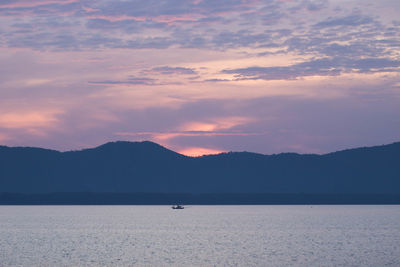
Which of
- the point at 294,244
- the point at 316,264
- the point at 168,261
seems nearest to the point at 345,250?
the point at 294,244

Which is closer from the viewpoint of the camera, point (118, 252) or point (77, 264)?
point (77, 264)

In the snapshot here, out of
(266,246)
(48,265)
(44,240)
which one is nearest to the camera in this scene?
(48,265)

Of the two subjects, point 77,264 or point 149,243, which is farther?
point 149,243

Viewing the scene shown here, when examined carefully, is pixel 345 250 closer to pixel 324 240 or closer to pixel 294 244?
pixel 294 244

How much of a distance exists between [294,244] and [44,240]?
5163 centimetres

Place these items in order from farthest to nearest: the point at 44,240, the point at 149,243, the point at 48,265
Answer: the point at 44,240 → the point at 149,243 → the point at 48,265

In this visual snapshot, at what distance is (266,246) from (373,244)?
2149 cm

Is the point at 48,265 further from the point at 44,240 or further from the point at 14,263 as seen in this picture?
the point at 44,240

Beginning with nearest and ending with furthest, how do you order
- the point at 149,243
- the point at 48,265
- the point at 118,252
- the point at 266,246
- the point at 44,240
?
the point at 48,265
the point at 118,252
the point at 266,246
the point at 149,243
the point at 44,240

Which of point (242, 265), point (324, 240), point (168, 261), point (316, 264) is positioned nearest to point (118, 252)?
point (168, 261)

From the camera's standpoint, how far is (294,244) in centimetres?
12206

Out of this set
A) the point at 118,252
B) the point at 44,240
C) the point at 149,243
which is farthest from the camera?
the point at 44,240

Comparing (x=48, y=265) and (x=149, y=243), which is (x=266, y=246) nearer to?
(x=149, y=243)

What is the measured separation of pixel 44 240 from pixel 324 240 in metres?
58.5
